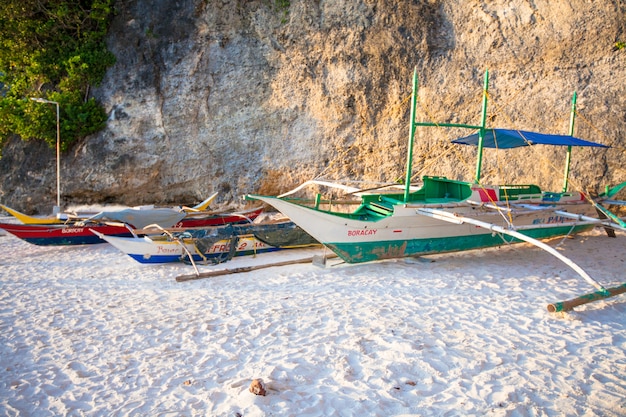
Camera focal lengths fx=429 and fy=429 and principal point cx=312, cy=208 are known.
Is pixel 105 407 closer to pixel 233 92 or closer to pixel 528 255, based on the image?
pixel 528 255

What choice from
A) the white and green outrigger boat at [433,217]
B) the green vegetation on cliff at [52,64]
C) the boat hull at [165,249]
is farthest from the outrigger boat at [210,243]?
the green vegetation on cliff at [52,64]

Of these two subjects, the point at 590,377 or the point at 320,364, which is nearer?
the point at 590,377

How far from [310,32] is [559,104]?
7.30 metres

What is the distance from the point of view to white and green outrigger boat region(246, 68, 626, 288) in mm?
7332

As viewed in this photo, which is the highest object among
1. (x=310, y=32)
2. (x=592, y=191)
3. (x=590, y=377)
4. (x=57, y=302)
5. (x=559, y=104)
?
(x=310, y=32)

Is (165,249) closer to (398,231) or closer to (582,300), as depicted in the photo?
(398,231)

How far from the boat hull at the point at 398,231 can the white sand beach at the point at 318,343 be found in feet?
1.43

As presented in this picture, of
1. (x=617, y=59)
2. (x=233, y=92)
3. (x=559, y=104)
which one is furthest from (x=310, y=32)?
(x=617, y=59)

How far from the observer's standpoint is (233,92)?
13.7 metres

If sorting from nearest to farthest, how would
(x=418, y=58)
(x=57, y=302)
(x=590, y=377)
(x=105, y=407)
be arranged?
(x=105, y=407) < (x=590, y=377) < (x=57, y=302) < (x=418, y=58)

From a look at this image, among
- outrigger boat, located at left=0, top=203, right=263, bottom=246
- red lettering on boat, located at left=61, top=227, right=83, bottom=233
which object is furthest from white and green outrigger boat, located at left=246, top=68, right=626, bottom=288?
red lettering on boat, located at left=61, top=227, right=83, bottom=233

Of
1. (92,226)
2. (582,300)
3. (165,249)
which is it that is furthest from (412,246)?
(92,226)

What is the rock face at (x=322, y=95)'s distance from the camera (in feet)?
36.4

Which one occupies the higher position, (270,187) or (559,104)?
(559,104)
